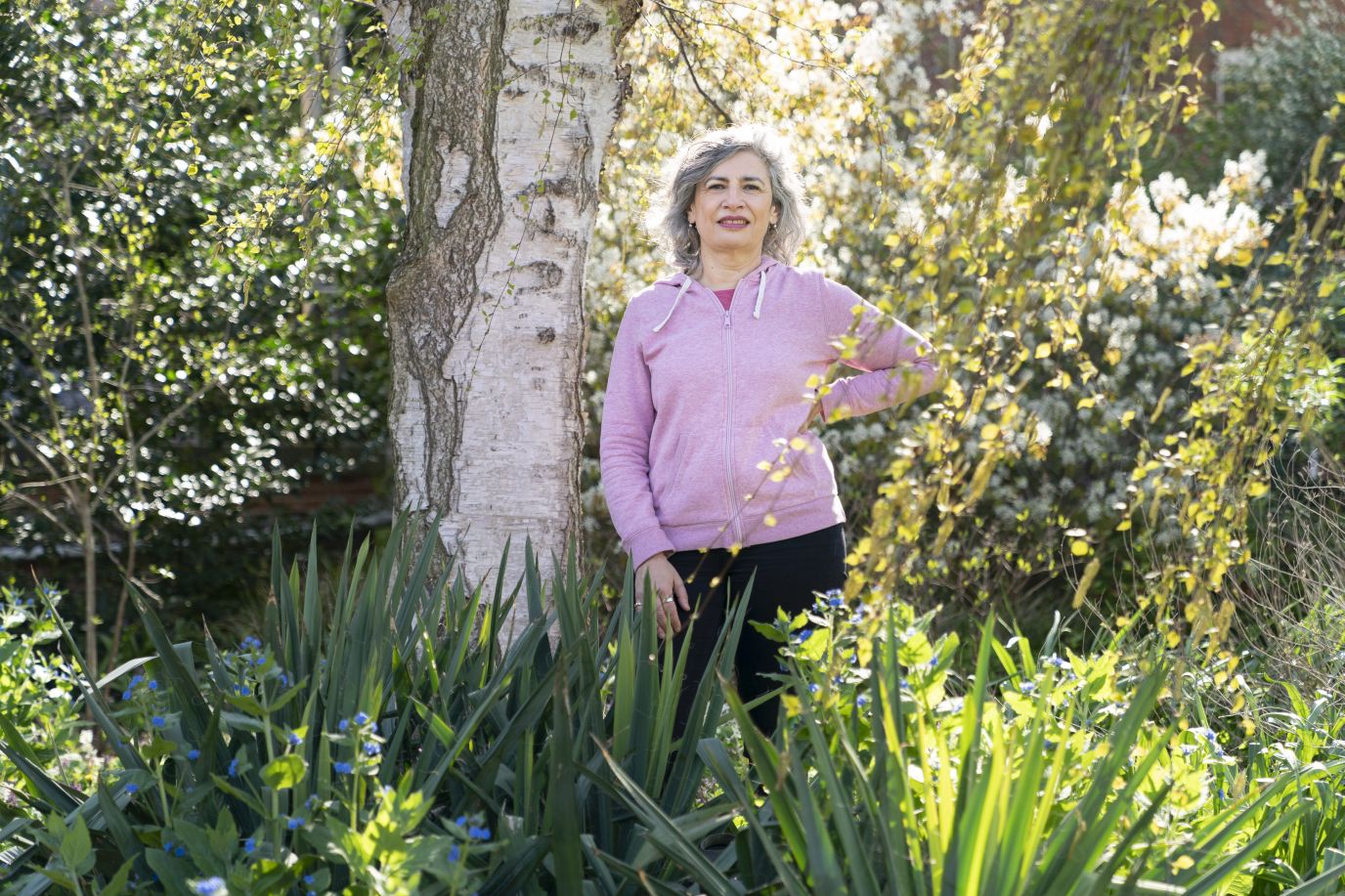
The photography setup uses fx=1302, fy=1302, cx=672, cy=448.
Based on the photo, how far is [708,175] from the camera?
3.11 meters

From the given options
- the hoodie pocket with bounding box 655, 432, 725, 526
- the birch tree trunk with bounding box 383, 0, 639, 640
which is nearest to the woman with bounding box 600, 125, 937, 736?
the hoodie pocket with bounding box 655, 432, 725, 526

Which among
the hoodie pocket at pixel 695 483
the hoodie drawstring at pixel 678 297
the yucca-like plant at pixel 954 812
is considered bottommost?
the yucca-like plant at pixel 954 812

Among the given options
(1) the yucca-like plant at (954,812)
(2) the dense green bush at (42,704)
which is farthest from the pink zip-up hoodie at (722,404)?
(2) the dense green bush at (42,704)

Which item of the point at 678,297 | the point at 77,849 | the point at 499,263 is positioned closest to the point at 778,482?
the point at 678,297

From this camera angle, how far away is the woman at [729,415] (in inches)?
115

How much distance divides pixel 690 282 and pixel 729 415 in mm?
365

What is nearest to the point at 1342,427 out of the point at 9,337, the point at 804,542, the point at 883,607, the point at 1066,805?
the point at 804,542

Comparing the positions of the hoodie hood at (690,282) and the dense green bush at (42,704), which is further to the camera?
the dense green bush at (42,704)

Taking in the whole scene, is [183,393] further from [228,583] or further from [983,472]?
[983,472]

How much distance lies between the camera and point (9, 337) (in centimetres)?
570

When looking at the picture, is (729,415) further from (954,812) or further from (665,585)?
(954,812)

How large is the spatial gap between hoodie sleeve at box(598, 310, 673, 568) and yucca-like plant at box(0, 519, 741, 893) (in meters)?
0.37

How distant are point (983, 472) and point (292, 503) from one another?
246 inches

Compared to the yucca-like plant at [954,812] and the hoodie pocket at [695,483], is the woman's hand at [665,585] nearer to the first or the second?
the hoodie pocket at [695,483]
